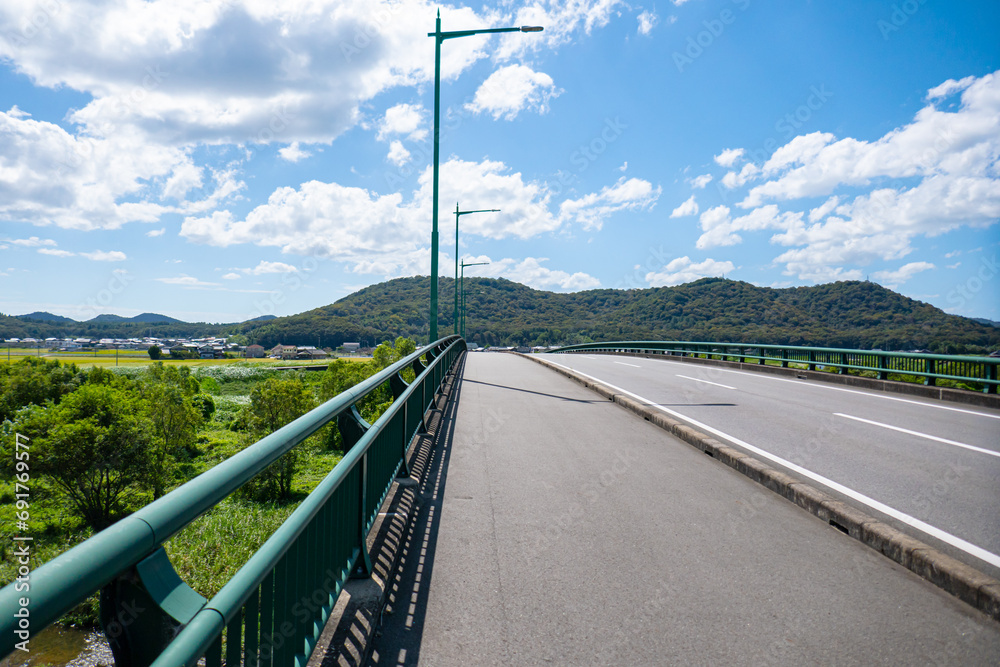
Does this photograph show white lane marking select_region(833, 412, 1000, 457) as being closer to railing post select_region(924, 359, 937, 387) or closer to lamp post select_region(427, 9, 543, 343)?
railing post select_region(924, 359, 937, 387)

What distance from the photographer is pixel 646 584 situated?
3744 millimetres

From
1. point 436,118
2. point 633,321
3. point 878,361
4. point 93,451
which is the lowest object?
point 93,451

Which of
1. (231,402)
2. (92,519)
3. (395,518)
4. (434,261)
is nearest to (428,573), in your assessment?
(395,518)

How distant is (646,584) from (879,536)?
1.92 m

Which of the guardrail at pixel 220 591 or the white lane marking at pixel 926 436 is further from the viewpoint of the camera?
the white lane marking at pixel 926 436

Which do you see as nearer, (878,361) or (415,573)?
(415,573)

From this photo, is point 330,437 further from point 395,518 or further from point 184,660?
point 184,660

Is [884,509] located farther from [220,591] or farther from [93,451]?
[93,451]

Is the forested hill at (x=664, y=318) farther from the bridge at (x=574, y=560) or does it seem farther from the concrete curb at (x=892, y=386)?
the bridge at (x=574, y=560)

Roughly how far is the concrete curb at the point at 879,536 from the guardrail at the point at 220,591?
3.63m

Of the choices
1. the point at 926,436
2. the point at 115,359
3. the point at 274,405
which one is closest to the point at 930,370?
the point at 926,436

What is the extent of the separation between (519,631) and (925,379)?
630 inches

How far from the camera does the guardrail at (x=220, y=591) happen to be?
117 centimetres

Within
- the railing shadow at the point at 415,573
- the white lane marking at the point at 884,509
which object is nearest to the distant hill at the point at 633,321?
the white lane marking at the point at 884,509
